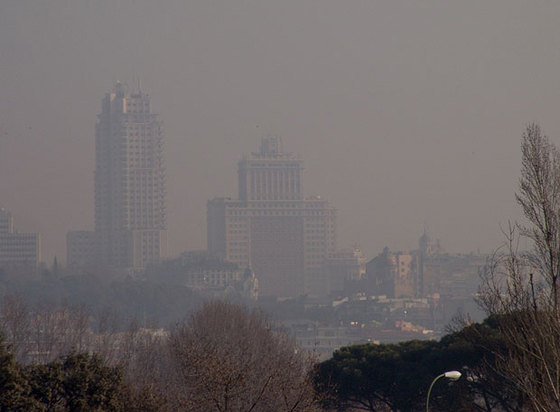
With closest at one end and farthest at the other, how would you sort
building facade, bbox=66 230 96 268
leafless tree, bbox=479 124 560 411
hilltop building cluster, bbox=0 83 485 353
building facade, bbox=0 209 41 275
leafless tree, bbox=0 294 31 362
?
leafless tree, bbox=479 124 560 411, leafless tree, bbox=0 294 31 362, hilltop building cluster, bbox=0 83 485 353, building facade, bbox=0 209 41 275, building facade, bbox=66 230 96 268

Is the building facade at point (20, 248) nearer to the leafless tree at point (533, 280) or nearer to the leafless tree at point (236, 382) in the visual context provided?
the leafless tree at point (236, 382)

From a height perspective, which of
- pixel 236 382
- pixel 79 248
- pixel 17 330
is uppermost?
pixel 79 248

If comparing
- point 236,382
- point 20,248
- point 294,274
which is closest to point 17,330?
point 236,382

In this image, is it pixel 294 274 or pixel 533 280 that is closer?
pixel 533 280

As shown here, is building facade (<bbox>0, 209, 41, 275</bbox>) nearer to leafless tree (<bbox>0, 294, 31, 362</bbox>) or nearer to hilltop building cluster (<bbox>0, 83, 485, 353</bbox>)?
hilltop building cluster (<bbox>0, 83, 485, 353</bbox>)

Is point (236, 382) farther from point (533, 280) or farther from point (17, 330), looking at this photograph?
point (17, 330)

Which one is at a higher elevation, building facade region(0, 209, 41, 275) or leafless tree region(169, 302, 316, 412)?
building facade region(0, 209, 41, 275)

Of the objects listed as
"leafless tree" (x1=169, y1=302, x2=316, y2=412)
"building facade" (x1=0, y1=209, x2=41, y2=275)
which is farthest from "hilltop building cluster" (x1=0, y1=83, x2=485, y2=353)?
"leafless tree" (x1=169, y1=302, x2=316, y2=412)

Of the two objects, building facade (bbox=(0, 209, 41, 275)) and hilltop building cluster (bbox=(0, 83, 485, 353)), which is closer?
hilltop building cluster (bbox=(0, 83, 485, 353))

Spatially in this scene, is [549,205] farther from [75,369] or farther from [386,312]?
[386,312]

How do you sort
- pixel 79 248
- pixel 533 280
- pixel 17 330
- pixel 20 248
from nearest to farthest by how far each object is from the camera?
1. pixel 533 280
2. pixel 17 330
3. pixel 20 248
4. pixel 79 248

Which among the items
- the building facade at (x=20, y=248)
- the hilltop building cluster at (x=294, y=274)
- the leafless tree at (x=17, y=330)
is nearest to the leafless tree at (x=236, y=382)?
the leafless tree at (x=17, y=330)

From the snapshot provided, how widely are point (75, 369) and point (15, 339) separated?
42729 millimetres

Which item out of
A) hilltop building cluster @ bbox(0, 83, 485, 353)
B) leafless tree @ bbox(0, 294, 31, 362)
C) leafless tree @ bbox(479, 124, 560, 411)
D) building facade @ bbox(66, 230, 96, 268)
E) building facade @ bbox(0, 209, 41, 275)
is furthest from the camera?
building facade @ bbox(66, 230, 96, 268)
